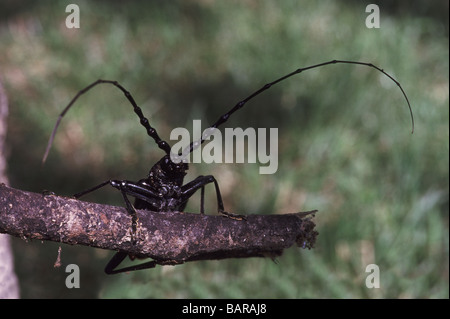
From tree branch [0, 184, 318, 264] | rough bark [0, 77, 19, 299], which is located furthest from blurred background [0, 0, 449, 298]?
tree branch [0, 184, 318, 264]

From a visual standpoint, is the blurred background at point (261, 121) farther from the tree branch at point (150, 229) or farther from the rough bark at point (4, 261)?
the tree branch at point (150, 229)

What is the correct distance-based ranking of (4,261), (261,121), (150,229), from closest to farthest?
(150,229) < (4,261) < (261,121)

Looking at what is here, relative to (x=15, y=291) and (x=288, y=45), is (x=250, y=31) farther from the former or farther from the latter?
(x=15, y=291)

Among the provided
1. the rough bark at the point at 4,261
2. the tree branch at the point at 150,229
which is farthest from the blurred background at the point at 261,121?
the tree branch at the point at 150,229

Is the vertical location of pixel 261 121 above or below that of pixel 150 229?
above

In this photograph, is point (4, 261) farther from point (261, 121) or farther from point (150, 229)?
point (261, 121)

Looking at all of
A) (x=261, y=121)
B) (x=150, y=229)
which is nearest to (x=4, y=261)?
(x=150, y=229)
